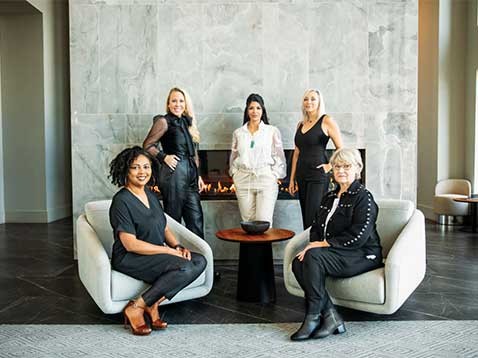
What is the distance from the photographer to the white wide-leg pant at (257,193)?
16.5 feet

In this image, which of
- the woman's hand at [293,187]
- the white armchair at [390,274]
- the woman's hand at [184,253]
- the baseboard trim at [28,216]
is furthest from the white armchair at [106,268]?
the baseboard trim at [28,216]

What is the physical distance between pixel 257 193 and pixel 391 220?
4.12 feet

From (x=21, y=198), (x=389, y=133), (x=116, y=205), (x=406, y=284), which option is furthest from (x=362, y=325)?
(x=21, y=198)

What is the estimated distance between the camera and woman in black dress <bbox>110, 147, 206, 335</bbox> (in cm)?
369

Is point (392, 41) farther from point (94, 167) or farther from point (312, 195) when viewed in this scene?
point (94, 167)

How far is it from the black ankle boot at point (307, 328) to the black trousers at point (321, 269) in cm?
4

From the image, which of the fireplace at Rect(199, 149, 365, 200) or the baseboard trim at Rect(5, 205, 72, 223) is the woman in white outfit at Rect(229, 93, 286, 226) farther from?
the baseboard trim at Rect(5, 205, 72, 223)

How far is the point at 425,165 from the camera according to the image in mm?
9422

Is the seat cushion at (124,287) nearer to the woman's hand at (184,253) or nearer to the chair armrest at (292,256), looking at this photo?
the woman's hand at (184,253)

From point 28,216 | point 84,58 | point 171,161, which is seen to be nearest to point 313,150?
point 171,161

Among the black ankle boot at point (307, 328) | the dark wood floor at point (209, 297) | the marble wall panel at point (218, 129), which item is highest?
the marble wall panel at point (218, 129)

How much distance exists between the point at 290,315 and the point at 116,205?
1.39 meters

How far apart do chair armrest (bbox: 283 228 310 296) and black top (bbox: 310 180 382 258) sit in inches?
11.8

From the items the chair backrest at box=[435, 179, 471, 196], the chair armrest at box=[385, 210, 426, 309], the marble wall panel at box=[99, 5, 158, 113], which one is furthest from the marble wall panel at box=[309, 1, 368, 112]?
the chair backrest at box=[435, 179, 471, 196]
